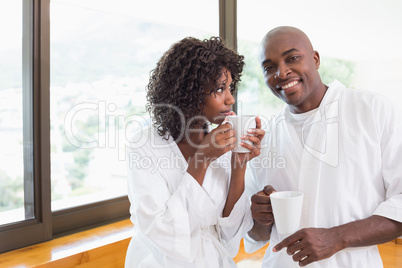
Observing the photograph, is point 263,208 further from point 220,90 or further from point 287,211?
point 220,90

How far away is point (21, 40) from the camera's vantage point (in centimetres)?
162

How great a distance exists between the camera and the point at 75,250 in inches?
62.1

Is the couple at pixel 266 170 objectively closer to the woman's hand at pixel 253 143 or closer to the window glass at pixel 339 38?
the woman's hand at pixel 253 143

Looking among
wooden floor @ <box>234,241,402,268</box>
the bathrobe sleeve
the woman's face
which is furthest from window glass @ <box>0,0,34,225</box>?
the bathrobe sleeve

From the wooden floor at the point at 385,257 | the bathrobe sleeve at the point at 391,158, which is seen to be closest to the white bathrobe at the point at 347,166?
the bathrobe sleeve at the point at 391,158

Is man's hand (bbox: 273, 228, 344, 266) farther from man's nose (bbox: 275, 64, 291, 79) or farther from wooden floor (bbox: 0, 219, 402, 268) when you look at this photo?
wooden floor (bbox: 0, 219, 402, 268)

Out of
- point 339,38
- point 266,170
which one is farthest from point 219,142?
point 339,38

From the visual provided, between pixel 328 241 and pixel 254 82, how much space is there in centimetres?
169

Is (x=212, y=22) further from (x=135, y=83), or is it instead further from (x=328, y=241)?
(x=328, y=241)

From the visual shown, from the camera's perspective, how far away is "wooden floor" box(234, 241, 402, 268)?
1839 millimetres

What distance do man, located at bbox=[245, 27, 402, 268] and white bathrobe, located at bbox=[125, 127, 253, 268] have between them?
0.44 ft

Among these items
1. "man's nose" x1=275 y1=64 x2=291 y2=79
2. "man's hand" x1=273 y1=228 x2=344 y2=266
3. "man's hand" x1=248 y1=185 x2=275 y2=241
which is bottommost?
"man's hand" x1=273 y1=228 x2=344 y2=266

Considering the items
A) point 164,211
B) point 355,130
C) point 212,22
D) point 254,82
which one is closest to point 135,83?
→ point 212,22

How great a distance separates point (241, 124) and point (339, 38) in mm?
1517
